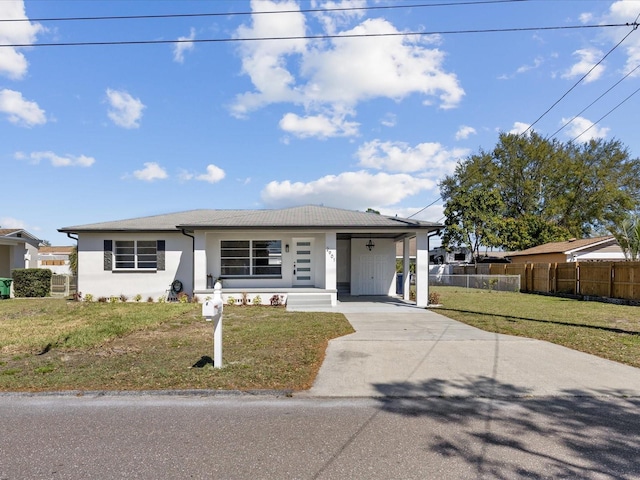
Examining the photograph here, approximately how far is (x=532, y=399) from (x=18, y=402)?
6.10 metres

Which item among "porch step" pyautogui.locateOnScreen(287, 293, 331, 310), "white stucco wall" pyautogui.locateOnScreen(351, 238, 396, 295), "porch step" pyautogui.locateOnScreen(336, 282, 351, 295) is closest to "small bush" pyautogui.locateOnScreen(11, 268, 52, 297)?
"porch step" pyautogui.locateOnScreen(287, 293, 331, 310)

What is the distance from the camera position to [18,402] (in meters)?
4.82

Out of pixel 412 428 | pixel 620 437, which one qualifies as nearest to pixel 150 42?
pixel 412 428

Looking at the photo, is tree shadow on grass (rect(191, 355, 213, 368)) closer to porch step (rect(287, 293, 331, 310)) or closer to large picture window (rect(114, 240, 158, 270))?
porch step (rect(287, 293, 331, 310))

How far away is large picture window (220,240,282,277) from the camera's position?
1642 centimetres

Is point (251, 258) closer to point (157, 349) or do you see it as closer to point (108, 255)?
point (108, 255)

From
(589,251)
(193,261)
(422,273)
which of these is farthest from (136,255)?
(589,251)

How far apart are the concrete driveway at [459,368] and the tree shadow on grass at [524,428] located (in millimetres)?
45

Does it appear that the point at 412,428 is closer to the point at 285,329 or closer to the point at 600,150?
the point at 285,329

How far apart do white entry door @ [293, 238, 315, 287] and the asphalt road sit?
11531 millimetres

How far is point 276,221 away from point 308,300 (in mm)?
3257

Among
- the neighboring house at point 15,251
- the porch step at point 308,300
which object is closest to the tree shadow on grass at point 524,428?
the porch step at point 308,300

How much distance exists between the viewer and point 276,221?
51.5ft

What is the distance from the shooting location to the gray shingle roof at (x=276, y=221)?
14836 millimetres
